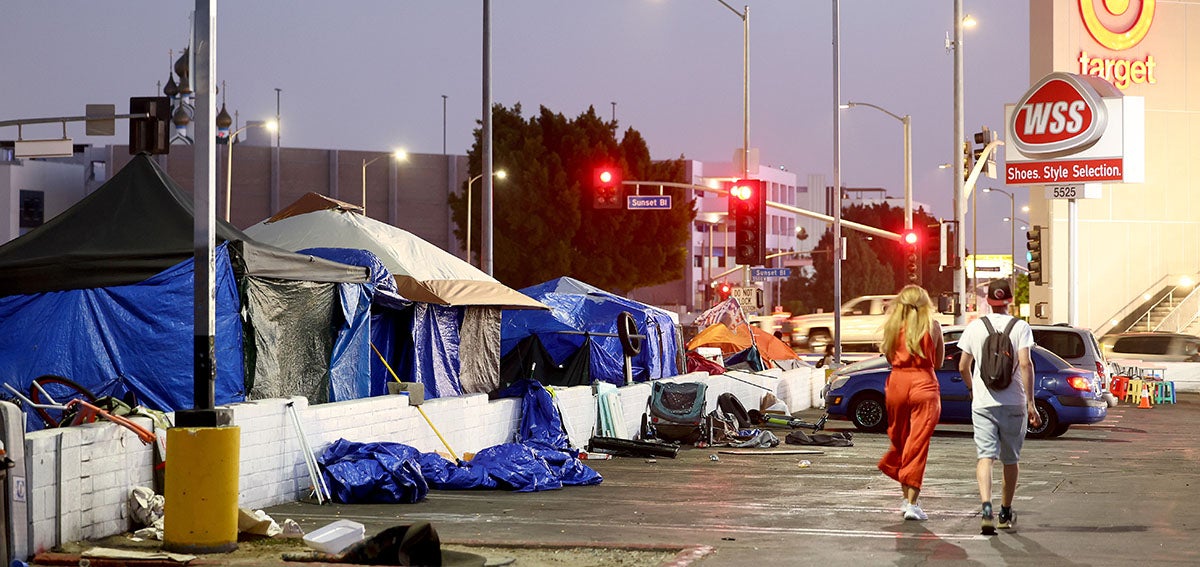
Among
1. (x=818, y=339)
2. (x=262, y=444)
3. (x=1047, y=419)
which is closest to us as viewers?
(x=262, y=444)

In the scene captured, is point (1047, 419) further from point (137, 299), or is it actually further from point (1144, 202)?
point (1144, 202)

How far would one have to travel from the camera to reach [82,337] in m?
15.1

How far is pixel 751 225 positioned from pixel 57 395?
1592 centimetres

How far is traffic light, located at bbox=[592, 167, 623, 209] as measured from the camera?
3772cm

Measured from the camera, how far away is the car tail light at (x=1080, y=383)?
71.4 ft

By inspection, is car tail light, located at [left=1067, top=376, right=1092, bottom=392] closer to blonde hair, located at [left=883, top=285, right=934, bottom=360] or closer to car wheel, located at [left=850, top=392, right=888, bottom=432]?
car wheel, located at [left=850, top=392, right=888, bottom=432]

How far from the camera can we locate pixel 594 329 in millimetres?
27031

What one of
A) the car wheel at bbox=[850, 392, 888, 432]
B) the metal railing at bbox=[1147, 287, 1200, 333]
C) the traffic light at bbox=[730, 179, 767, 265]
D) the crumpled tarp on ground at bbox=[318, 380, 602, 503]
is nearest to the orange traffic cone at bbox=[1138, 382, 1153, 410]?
the traffic light at bbox=[730, 179, 767, 265]

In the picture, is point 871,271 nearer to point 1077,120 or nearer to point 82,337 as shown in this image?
point 1077,120

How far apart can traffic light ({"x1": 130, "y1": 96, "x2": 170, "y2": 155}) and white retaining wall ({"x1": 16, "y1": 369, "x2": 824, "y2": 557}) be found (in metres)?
3.47

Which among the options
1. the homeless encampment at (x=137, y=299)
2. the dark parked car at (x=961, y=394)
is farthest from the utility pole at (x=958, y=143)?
the homeless encampment at (x=137, y=299)

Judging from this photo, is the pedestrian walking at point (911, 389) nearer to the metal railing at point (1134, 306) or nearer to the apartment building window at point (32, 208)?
the metal railing at point (1134, 306)

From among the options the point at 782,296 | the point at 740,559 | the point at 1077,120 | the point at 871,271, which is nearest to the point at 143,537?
the point at 740,559

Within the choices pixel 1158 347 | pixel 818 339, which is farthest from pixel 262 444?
pixel 818 339
